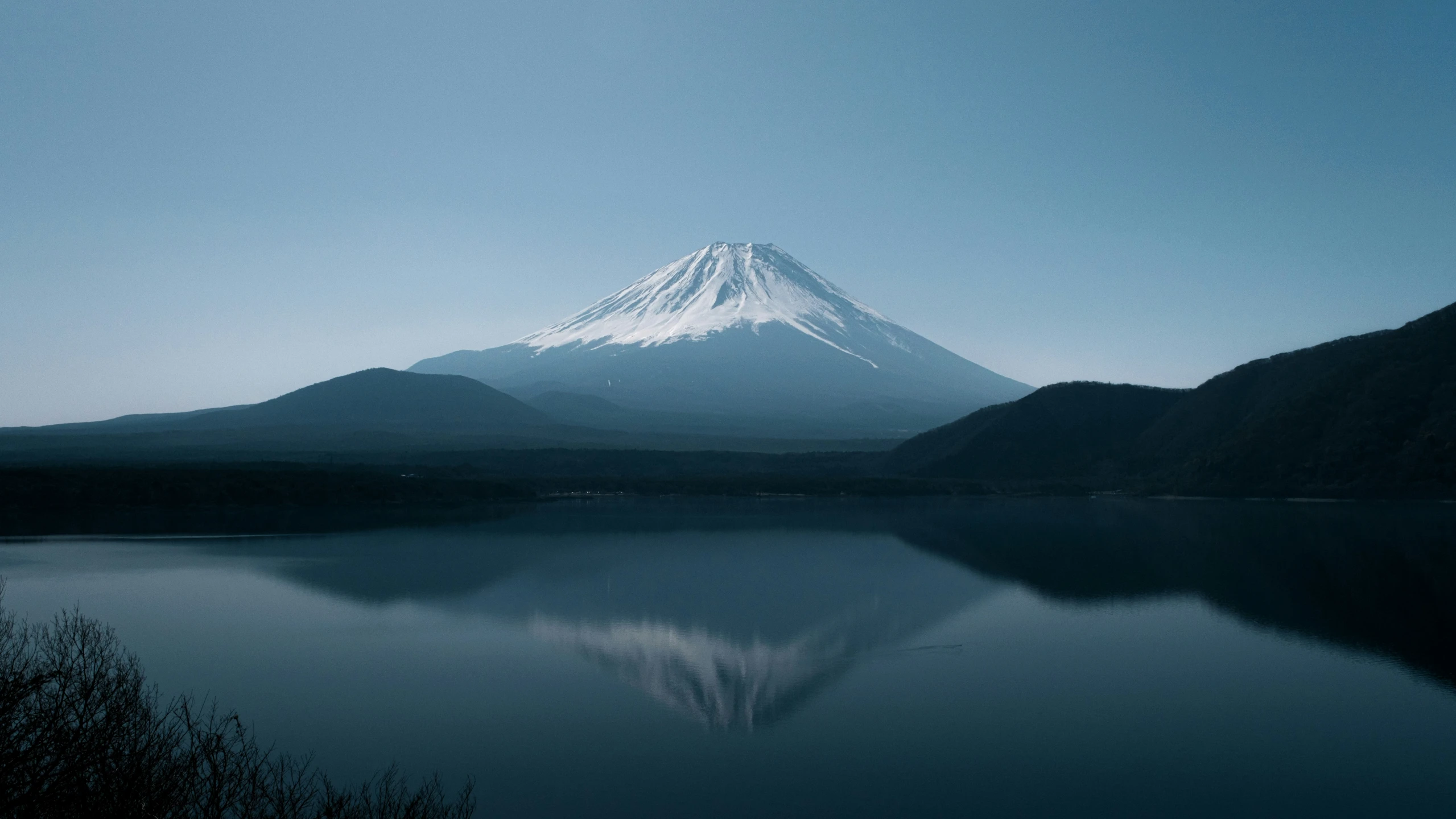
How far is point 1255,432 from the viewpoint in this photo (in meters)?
36.1

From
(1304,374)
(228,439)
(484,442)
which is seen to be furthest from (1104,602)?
(228,439)

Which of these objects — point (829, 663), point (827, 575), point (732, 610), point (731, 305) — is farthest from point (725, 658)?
point (731, 305)

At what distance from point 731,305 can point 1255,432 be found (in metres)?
92.0

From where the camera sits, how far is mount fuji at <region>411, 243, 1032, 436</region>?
93.5 m

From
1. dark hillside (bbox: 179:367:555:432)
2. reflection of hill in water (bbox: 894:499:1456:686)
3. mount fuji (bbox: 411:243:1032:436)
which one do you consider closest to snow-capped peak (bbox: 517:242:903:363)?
mount fuji (bbox: 411:243:1032:436)

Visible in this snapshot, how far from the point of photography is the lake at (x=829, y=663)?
8672 mm

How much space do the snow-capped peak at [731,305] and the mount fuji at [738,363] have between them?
0.67ft

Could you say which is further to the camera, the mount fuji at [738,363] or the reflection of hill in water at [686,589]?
the mount fuji at [738,363]

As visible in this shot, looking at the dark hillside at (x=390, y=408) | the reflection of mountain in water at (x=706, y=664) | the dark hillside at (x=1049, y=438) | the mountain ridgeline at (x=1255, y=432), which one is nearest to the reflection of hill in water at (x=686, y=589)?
the reflection of mountain in water at (x=706, y=664)

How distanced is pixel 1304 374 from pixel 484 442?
1784 inches

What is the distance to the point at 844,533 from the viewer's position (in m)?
27.2

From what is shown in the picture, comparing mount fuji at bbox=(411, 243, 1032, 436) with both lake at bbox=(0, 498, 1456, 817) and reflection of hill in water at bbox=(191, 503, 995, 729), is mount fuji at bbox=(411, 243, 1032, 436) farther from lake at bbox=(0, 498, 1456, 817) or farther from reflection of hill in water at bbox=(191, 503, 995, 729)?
lake at bbox=(0, 498, 1456, 817)

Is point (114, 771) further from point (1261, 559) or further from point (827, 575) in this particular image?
point (1261, 559)

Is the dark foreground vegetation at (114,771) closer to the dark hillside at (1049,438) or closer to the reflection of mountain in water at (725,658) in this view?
the reflection of mountain in water at (725,658)
